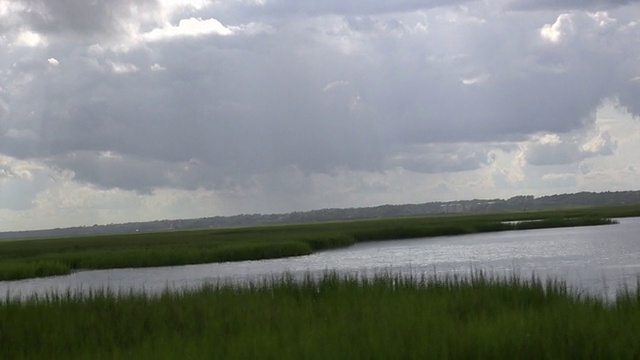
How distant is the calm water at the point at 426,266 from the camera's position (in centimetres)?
2889

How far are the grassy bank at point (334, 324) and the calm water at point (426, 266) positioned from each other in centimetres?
706

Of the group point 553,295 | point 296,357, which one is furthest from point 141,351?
point 553,295

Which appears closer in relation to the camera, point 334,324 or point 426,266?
point 334,324

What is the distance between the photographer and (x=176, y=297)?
1955cm

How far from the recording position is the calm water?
28891mm

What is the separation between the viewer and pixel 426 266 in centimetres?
3503

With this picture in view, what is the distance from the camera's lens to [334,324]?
1526 centimetres

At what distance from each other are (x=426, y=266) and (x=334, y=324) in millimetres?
20278

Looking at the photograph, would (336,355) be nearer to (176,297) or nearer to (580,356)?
(580,356)

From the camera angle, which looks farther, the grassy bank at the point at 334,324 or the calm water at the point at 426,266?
the calm water at the point at 426,266

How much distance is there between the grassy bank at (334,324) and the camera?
12.5 metres

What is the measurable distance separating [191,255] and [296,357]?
1381 inches

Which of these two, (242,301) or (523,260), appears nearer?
(242,301)

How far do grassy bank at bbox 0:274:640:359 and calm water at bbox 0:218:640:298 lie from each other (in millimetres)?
7063
